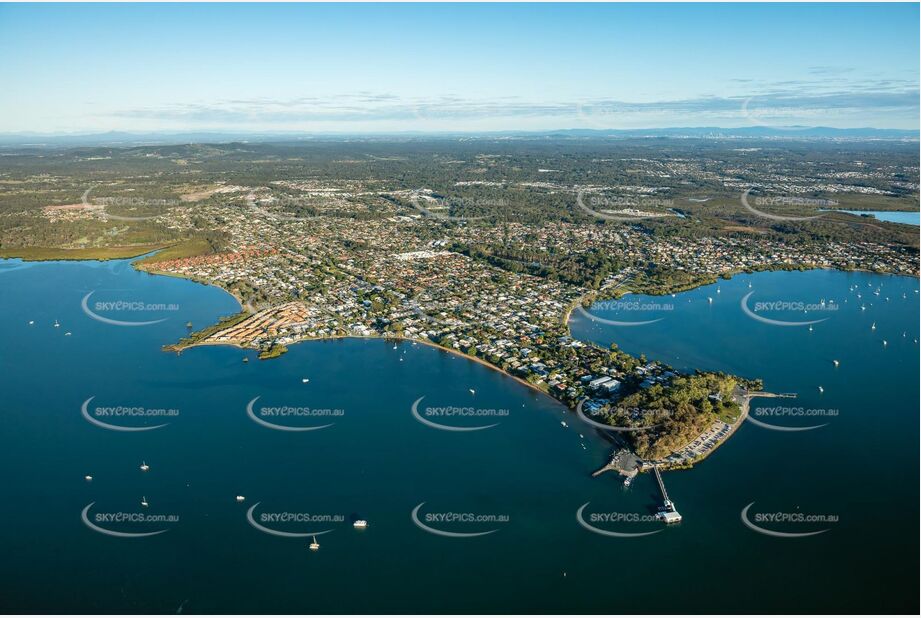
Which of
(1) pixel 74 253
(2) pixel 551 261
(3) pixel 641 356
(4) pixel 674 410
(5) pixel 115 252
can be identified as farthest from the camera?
(5) pixel 115 252

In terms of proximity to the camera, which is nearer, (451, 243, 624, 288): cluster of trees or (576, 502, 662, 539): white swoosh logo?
(576, 502, 662, 539): white swoosh logo

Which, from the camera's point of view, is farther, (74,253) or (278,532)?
(74,253)

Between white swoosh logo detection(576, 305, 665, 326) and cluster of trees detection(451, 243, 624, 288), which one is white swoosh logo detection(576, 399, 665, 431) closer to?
white swoosh logo detection(576, 305, 665, 326)

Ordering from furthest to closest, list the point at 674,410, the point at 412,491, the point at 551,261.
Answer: the point at 551,261, the point at 674,410, the point at 412,491

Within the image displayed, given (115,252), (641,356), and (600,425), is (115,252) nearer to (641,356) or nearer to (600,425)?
(641,356)

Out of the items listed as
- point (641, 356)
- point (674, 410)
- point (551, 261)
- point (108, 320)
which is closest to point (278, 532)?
point (674, 410)

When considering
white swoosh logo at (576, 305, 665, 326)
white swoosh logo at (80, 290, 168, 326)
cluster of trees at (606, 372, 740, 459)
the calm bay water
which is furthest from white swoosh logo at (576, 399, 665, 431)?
white swoosh logo at (80, 290, 168, 326)

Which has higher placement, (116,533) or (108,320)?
(108,320)

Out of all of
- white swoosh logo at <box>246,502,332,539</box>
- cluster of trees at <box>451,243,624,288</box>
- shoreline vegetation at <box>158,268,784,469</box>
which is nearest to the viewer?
white swoosh logo at <box>246,502,332,539</box>

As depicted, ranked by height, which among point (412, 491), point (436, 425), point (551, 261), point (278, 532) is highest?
point (551, 261)
